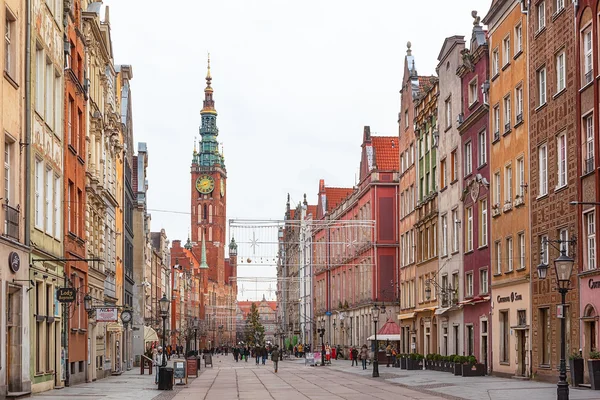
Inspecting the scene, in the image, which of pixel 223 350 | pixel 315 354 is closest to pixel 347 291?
pixel 315 354

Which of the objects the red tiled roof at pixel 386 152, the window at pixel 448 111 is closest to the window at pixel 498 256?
the window at pixel 448 111

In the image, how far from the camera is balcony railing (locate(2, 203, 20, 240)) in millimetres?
27641

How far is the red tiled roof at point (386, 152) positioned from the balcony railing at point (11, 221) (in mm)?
56518

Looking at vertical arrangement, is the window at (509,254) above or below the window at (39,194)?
below

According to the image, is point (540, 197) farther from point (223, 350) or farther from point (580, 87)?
point (223, 350)

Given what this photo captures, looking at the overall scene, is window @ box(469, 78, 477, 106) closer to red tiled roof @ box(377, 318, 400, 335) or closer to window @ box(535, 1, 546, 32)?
window @ box(535, 1, 546, 32)

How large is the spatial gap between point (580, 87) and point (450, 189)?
70.1 ft

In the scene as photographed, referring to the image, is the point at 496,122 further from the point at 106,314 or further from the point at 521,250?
the point at 106,314

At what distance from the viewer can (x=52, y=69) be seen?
34750 millimetres

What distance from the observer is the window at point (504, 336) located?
46.1m

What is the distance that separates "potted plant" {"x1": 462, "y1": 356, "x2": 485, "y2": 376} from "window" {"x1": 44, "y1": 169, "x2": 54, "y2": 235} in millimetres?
20395

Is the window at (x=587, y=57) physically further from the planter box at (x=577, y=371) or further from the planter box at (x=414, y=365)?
the planter box at (x=414, y=365)

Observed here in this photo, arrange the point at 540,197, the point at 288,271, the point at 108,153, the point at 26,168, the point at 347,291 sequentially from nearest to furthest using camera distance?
1. the point at 26,168
2. the point at 540,197
3. the point at 108,153
4. the point at 347,291
5. the point at 288,271

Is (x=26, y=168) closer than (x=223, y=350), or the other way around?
(x=26, y=168)
